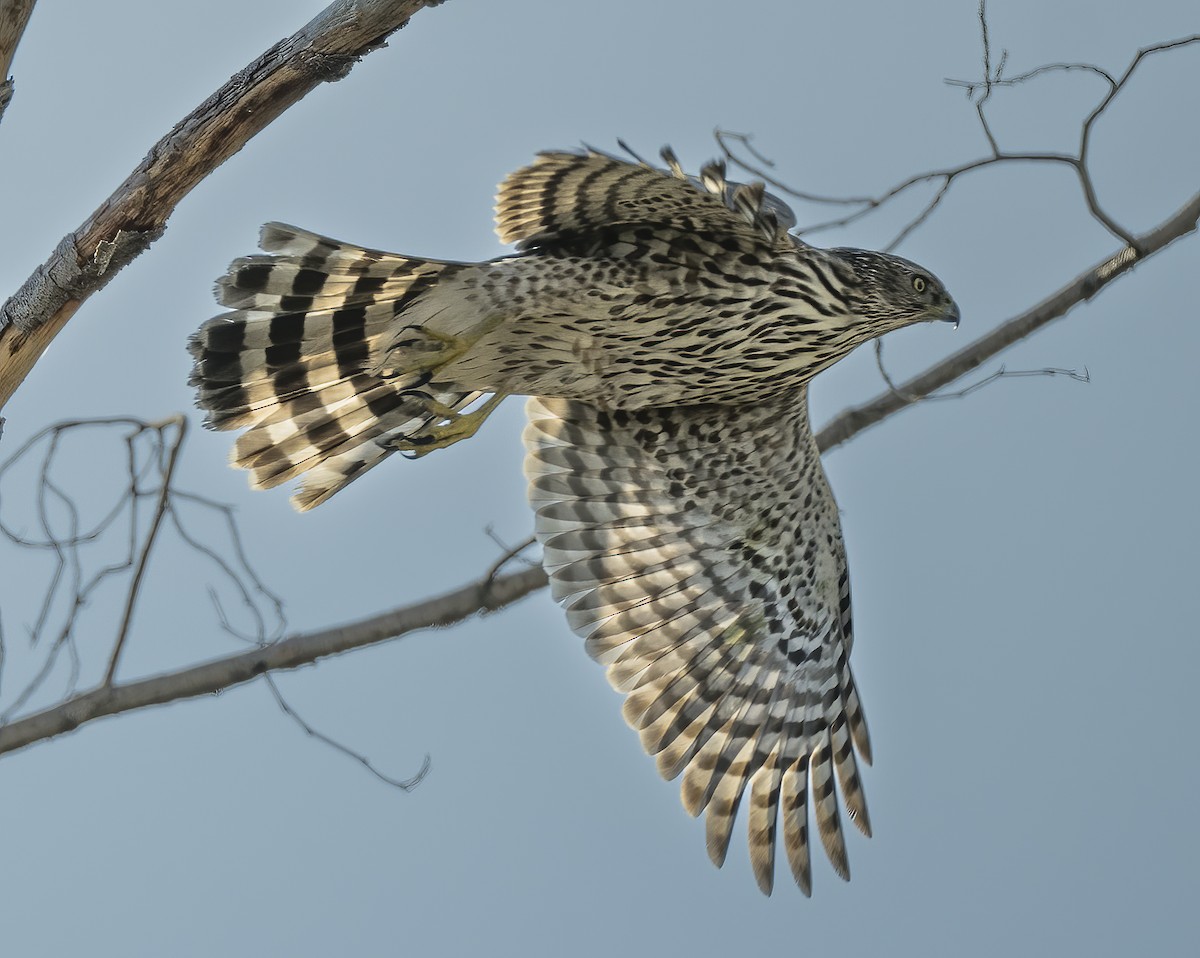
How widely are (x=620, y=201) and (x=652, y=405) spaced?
1.00 m

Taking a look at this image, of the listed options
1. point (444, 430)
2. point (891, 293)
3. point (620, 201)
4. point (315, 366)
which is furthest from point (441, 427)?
point (891, 293)

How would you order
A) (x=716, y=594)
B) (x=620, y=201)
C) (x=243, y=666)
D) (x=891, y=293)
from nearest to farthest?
(x=243, y=666)
(x=620, y=201)
(x=891, y=293)
(x=716, y=594)

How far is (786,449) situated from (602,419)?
63 centimetres

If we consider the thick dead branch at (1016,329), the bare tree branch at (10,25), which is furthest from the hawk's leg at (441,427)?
the bare tree branch at (10,25)

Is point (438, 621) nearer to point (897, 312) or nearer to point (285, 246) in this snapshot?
point (285, 246)

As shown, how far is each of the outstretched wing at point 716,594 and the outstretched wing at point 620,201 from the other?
3.05 ft

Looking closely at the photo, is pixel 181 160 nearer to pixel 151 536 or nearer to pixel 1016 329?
pixel 151 536

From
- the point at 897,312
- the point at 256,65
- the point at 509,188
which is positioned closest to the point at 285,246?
the point at 509,188

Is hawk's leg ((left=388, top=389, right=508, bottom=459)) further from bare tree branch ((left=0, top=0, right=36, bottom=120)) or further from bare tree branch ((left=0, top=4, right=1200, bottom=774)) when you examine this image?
bare tree branch ((left=0, top=0, right=36, bottom=120))

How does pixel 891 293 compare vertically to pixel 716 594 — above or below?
above

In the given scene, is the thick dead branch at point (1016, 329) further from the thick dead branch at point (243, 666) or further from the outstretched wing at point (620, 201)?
the thick dead branch at point (243, 666)

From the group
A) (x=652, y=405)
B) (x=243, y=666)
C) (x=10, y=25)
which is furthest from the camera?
(x=652, y=405)

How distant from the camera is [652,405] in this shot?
4617 mm

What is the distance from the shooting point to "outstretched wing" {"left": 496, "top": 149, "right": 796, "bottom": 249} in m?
3.48
